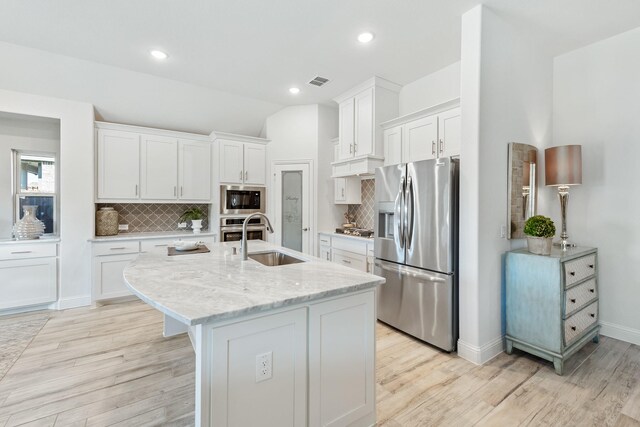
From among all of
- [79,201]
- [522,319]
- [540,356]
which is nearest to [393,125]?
[522,319]

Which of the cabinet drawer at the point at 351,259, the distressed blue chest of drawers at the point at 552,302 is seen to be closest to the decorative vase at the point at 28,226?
the cabinet drawer at the point at 351,259

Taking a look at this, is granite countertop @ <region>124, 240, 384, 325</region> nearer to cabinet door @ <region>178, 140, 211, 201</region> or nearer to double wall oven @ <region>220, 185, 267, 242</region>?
double wall oven @ <region>220, 185, 267, 242</region>

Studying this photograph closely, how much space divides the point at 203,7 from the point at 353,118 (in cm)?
221

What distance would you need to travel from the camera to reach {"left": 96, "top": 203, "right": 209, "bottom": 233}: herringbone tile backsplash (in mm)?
4379

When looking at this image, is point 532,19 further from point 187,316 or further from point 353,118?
point 187,316

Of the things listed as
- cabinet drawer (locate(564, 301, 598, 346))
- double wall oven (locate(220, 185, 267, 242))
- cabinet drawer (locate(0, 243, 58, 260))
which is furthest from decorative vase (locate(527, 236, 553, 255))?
cabinet drawer (locate(0, 243, 58, 260))

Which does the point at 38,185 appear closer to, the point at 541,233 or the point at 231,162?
the point at 231,162

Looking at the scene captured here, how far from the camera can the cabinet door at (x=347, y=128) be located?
4.07 meters

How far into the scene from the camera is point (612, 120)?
9.29ft

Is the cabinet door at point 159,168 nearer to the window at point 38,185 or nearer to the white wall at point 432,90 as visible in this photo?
the window at point 38,185

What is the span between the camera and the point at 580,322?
2.49 m

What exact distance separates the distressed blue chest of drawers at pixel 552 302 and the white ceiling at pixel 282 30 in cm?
204

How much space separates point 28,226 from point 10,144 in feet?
3.69

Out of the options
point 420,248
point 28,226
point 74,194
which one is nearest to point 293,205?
point 420,248
